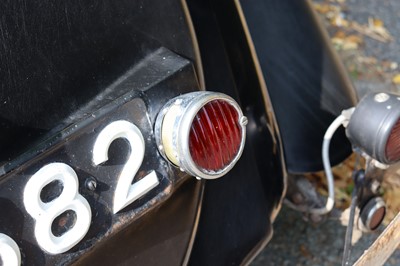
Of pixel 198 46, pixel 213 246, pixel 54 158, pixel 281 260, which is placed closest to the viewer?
pixel 54 158

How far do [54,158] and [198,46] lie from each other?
0.45m

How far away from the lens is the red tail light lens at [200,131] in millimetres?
1052

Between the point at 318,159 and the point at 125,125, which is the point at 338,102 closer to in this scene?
the point at 318,159

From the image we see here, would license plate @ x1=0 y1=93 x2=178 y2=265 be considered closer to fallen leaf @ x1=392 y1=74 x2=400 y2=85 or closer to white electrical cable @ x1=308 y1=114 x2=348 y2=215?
white electrical cable @ x1=308 y1=114 x2=348 y2=215

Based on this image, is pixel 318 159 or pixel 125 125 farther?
pixel 318 159

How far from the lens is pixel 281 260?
2166 mm

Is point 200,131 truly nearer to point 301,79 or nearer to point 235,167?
point 235,167

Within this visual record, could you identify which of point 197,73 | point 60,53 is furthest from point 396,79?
point 60,53

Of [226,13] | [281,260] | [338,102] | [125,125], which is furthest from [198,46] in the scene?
[281,260]

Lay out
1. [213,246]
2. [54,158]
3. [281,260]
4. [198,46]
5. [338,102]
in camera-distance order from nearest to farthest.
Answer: [54,158]
[198,46]
[213,246]
[338,102]
[281,260]

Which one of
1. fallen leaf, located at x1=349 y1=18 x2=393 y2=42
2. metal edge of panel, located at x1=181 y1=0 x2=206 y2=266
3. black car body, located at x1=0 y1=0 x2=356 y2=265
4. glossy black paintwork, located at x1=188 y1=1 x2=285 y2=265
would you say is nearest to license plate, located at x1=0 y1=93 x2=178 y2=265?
black car body, located at x1=0 y1=0 x2=356 y2=265

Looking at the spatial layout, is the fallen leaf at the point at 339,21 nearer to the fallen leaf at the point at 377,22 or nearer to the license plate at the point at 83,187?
the fallen leaf at the point at 377,22

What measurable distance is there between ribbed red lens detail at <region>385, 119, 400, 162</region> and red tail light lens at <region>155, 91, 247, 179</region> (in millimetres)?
382

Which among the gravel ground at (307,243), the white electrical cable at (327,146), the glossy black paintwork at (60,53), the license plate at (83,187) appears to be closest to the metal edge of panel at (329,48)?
the white electrical cable at (327,146)
